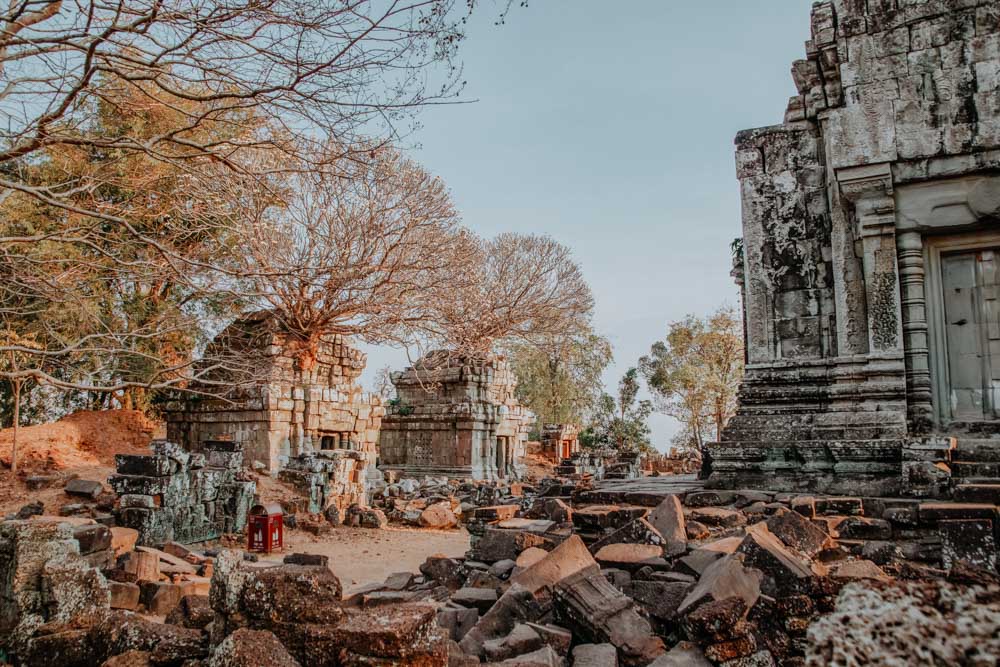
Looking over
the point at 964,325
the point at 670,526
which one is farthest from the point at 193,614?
the point at 964,325

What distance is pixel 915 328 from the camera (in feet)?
20.6

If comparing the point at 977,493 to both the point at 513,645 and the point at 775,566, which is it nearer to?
the point at 775,566

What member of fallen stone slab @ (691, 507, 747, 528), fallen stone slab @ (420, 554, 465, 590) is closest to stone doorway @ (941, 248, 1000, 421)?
fallen stone slab @ (691, 507, 747, 528)

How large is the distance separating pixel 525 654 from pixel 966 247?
5.67 m

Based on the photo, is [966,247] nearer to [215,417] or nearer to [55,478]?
[55,478]

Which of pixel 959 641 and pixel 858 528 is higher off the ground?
pixel 959 641

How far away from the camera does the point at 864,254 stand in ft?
21.3

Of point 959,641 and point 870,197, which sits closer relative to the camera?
point 959,641

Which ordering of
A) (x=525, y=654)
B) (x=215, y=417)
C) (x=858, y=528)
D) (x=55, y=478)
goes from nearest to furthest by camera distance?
(x=525, y=654), (x=858, y=528), (x=55, y=478), (x=215, y=417)

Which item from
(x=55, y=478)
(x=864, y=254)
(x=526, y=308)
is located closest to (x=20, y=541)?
(x=864, y=254)

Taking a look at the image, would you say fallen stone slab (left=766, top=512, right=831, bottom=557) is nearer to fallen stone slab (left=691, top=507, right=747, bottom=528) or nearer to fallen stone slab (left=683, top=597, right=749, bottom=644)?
fallen stone slab (left=691, top=507, right=747, bottom=528)

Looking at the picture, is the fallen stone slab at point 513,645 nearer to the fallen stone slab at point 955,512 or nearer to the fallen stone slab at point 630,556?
the fallen stone slab at point 630,556

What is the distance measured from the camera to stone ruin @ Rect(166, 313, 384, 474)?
16125 mm

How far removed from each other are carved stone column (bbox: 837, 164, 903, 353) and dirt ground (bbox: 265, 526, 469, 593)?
5629 millimetres
